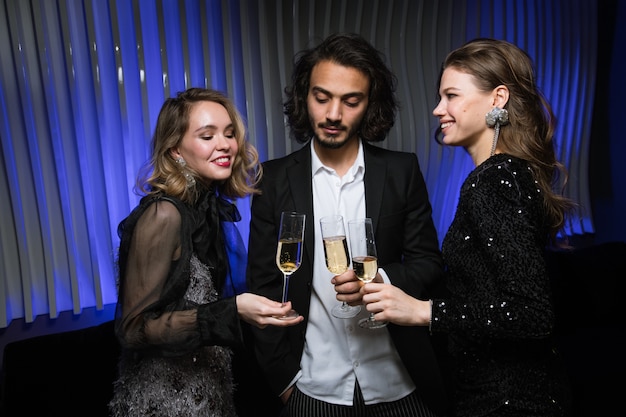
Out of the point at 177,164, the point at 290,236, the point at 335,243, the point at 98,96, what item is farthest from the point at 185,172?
the point at 98,96

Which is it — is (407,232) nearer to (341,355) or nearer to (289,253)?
(341,355)

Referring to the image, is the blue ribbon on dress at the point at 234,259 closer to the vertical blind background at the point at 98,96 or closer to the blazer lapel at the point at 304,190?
the blazer lapel at the point at 304,190

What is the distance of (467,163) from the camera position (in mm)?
3965

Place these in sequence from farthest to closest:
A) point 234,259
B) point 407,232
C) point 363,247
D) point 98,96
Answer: point 98,96 → point 407,232 → point 234,259 → point 363,247

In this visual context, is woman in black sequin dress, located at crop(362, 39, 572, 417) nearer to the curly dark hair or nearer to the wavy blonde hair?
the curly dark hair

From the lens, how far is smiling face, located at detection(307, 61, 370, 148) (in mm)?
2053

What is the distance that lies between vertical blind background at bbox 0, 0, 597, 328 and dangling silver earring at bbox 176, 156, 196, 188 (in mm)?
1176

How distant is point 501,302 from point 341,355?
0.77 metres

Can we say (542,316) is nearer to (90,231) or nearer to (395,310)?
(395,310)

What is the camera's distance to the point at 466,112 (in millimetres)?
1644

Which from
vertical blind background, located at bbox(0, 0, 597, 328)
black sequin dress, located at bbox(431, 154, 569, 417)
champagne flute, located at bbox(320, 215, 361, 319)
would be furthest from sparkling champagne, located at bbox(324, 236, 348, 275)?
vertical blind background, located at bbox(0, 0, 597, 328)

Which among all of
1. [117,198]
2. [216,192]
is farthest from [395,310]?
[117,198]

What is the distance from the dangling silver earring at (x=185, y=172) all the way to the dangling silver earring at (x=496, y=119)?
3.23 ft

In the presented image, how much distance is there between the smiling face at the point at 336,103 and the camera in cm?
205
